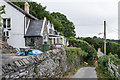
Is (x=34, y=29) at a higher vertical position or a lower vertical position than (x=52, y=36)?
higher

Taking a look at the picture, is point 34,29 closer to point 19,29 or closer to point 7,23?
point 19,29

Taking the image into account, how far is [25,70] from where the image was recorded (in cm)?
452

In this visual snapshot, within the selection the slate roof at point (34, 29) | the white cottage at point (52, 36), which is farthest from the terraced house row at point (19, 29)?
the white cottage at point (52, 36)

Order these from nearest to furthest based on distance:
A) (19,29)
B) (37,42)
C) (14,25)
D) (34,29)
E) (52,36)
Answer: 1. (14,25)
2. (19,29)
3. (37,42)
4. (34,29)
5. (52,36)

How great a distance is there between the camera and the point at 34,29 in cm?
1609

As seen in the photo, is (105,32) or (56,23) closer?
(105,32)

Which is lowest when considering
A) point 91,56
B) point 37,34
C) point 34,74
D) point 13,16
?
point 91,56

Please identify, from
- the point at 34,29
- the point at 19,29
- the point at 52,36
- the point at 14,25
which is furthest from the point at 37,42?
the point at 52,36

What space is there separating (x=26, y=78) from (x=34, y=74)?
679 mm

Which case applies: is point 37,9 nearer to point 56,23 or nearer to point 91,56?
point 56,23

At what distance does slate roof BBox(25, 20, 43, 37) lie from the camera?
607 inches

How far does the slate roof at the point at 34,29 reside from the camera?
50.6 ft

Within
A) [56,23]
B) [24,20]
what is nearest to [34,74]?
[24,20]

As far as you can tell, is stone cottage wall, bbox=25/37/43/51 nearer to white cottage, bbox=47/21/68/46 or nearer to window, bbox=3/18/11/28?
window, bbox=3/18/11/28
